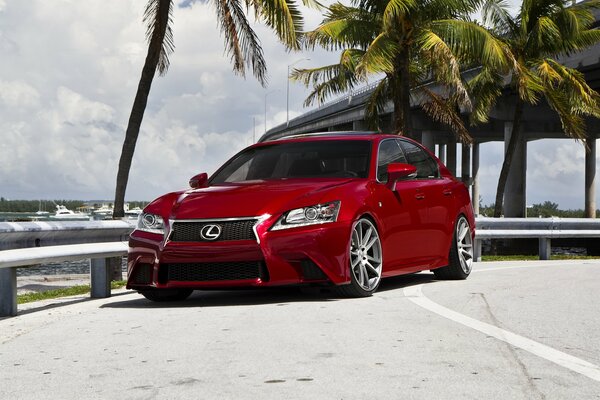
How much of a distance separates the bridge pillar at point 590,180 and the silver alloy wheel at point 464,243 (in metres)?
48.9

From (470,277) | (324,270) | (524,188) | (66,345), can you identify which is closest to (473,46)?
(470,277)

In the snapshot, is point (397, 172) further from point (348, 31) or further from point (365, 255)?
point (348, 31)

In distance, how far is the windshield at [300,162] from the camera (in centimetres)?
934

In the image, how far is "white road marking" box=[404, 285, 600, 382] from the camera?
5.15m

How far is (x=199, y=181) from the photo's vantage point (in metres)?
9.56

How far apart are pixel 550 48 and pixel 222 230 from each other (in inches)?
1150

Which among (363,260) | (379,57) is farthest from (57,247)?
(379,57)

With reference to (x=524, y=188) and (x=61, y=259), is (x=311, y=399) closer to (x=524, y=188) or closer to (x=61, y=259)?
(x=61, y=259)

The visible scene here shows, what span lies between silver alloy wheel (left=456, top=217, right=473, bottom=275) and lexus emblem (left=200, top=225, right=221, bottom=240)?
3690 mm

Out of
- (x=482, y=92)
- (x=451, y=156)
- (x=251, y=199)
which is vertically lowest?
(x=251, y=199)

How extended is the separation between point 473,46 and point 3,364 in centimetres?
2193

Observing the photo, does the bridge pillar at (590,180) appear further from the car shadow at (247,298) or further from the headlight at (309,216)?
the headlight at (309,216)

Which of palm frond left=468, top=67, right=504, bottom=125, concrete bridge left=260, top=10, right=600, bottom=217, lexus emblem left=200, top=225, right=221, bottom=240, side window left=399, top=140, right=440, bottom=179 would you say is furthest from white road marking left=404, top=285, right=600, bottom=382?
concrete bridge left=260, top=10, right=600, bottom=217

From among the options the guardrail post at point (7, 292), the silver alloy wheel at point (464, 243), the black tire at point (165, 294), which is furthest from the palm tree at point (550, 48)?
the guardrail post at point (7, 292)
